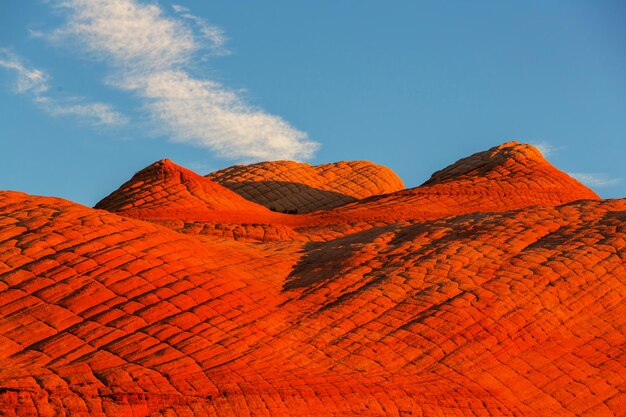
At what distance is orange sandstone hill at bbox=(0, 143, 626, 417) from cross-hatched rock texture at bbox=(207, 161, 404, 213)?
19235mm

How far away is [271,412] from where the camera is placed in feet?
45.7

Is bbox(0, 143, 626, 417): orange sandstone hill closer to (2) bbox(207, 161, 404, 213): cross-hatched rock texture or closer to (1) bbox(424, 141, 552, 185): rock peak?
(1) bbox(424, 141, 552, 185): rock peak

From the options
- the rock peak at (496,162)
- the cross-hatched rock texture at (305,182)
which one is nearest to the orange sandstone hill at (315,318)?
the rock peak at (496,162)

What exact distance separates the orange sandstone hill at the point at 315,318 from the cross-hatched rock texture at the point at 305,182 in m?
19.2

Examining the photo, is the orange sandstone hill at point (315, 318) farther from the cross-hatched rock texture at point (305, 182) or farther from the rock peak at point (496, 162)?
the cross-hatched rock texture at point (305, 182)

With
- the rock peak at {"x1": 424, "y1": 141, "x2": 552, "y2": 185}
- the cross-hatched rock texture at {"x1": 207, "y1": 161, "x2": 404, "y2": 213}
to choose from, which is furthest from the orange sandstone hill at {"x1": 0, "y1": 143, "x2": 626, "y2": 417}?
the cross-hatched rock texture at {"x1": 207, "y1": 161, "x2": 404, "y2": 213}

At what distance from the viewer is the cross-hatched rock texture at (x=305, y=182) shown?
135 ft

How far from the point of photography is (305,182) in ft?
142

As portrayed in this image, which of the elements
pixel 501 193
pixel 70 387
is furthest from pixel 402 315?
pixel 501 193

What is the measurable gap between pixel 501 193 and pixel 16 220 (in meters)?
19.4

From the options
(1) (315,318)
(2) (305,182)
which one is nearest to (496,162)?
(2) (305,182)

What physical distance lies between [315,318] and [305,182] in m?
26.4

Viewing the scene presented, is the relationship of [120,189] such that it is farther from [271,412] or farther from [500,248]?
[271,412]

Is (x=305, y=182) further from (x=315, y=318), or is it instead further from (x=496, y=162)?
(x=315, y=318)
